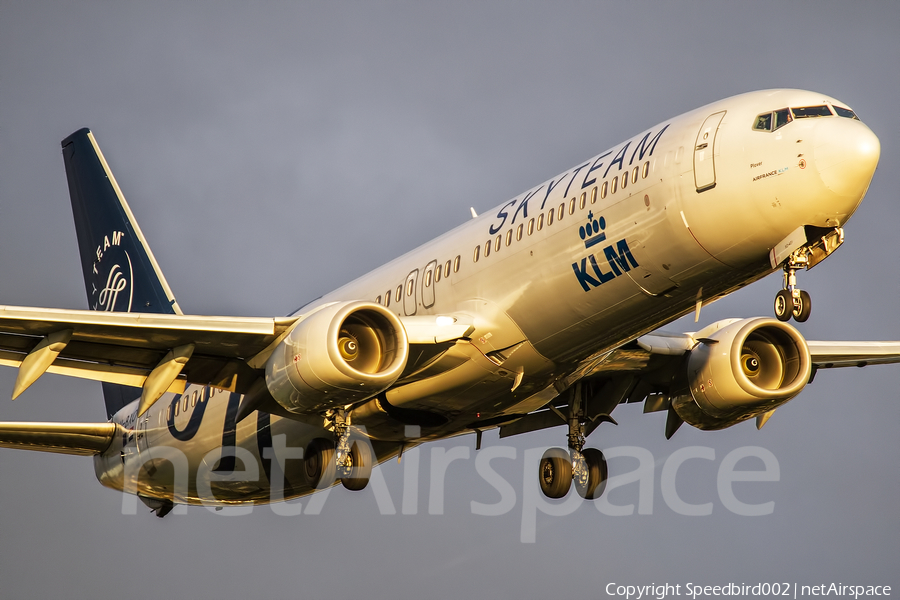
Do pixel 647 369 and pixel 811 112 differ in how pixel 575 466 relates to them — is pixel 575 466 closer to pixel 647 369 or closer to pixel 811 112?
pixel 647 369

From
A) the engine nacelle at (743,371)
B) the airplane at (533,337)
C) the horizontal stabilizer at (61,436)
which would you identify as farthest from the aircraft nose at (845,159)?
the horizontal stabilizer at (61,436)

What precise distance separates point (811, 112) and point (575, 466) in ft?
37.3

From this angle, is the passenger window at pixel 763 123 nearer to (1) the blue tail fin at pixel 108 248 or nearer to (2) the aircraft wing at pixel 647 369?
(2) the aircraft wing at pixel 647 369

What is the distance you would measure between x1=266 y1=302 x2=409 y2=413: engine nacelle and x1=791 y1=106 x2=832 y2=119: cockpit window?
8159mm

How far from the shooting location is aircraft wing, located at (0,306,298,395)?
22344 millimetres

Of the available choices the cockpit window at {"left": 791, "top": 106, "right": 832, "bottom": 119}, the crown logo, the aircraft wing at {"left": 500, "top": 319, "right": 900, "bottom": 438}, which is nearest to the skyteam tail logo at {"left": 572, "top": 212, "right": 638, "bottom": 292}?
the crown logo

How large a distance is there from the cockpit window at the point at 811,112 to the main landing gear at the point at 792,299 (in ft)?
7.87

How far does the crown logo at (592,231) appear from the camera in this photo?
21.6 metres

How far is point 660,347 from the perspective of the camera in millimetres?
27172

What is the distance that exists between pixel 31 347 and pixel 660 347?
13.8 metres

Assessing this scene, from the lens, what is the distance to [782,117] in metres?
20.3

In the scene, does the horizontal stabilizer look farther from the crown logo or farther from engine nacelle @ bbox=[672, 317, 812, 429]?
engine nacelle @ bbox=[672, 317, 812, 429]

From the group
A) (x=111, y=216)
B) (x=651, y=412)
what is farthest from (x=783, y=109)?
(x=111, y=216)

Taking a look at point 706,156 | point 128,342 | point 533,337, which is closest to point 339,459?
point 533,337
